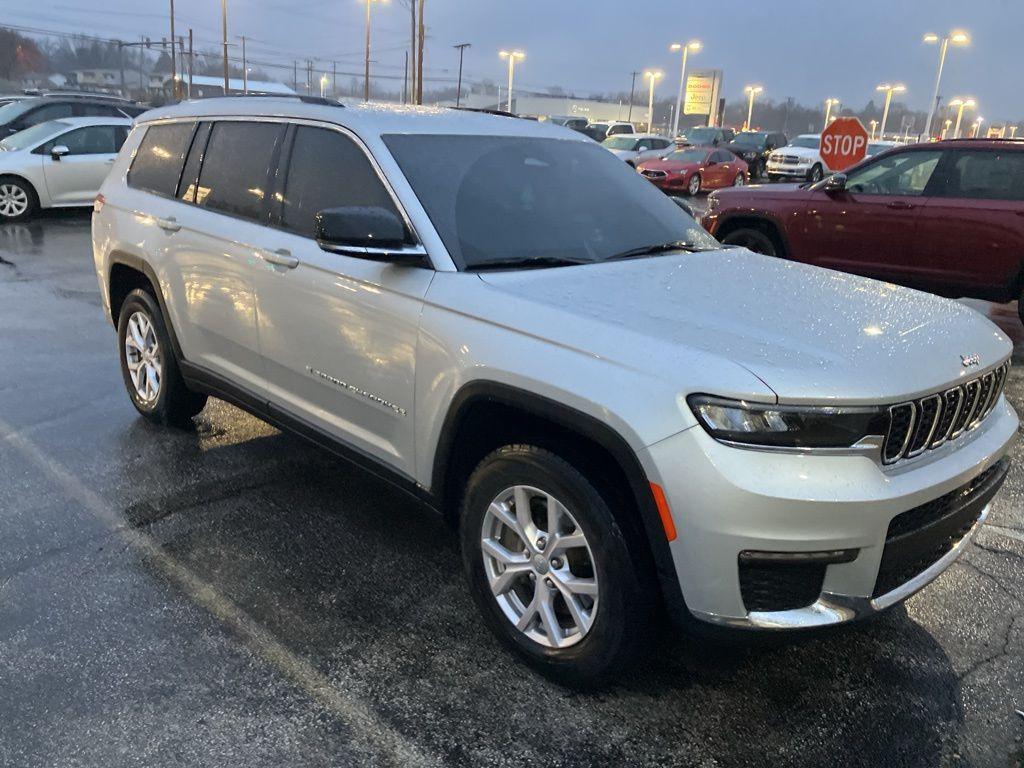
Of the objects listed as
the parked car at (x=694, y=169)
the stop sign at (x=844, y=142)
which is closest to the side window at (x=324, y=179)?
the stop sign at (x=844, y=142)

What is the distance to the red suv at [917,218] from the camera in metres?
7.61

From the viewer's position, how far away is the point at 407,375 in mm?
3100

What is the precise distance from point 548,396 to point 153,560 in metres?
2.02

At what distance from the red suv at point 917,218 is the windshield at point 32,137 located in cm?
1097

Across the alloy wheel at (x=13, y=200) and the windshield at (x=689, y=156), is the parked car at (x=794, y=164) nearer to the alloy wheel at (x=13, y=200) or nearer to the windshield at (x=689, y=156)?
the windshield at (x=689, y=156)

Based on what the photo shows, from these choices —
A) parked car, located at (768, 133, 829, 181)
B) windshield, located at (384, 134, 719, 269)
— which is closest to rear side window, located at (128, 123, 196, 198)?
windshield, located at (384, 134, 719, 269)

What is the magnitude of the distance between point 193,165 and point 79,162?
35.7 ft

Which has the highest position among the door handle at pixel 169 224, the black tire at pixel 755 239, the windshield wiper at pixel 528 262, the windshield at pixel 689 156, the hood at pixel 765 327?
the windshield wiper at pixel 528 262

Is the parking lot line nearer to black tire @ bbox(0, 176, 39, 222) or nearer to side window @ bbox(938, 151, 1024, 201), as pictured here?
side window @ bbox(938, 151, 1024, 201)

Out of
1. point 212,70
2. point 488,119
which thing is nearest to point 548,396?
point 488,119

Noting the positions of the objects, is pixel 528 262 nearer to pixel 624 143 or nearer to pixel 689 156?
pixel 689 156

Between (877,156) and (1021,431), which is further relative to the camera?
(877,156)

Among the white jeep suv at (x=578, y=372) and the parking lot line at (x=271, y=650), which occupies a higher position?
the white jeep suv at (x=578, y=372)

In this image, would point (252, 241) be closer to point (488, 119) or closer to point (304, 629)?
point (488, 119)
